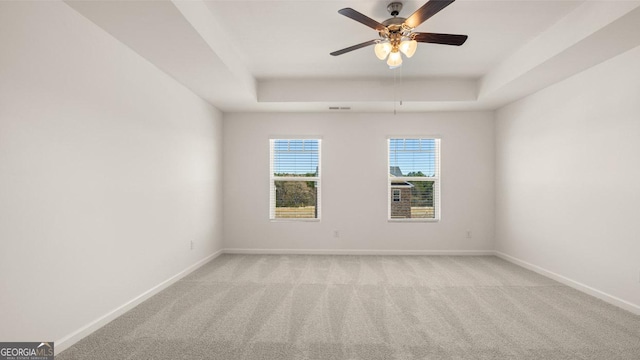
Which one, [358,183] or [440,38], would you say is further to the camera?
[358,183]

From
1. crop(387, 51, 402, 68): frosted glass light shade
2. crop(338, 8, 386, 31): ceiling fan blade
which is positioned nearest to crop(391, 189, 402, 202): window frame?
crop(387, 51, 402, 68): frosted glass light shade

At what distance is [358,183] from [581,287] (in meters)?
3.23

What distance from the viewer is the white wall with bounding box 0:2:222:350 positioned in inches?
75.1

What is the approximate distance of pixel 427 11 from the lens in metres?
2.23

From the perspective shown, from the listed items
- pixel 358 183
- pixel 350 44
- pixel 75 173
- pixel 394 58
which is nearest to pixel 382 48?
pixel 394 58

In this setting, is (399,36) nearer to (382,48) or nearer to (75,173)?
(382,48)

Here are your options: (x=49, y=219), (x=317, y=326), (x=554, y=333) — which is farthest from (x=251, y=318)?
(x=554, y=333)

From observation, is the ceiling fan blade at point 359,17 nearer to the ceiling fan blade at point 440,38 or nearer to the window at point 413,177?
the ceiling fan blade at point 440,38

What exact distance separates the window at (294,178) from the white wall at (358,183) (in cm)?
15

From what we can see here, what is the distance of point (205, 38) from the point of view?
278 cm

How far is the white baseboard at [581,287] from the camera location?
9.79ft

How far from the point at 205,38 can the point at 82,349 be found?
8.68 feet

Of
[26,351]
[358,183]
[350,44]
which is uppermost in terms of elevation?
[350,44]

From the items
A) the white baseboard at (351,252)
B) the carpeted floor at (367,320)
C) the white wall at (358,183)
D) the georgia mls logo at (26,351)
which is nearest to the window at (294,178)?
the white wall at (358,183)
